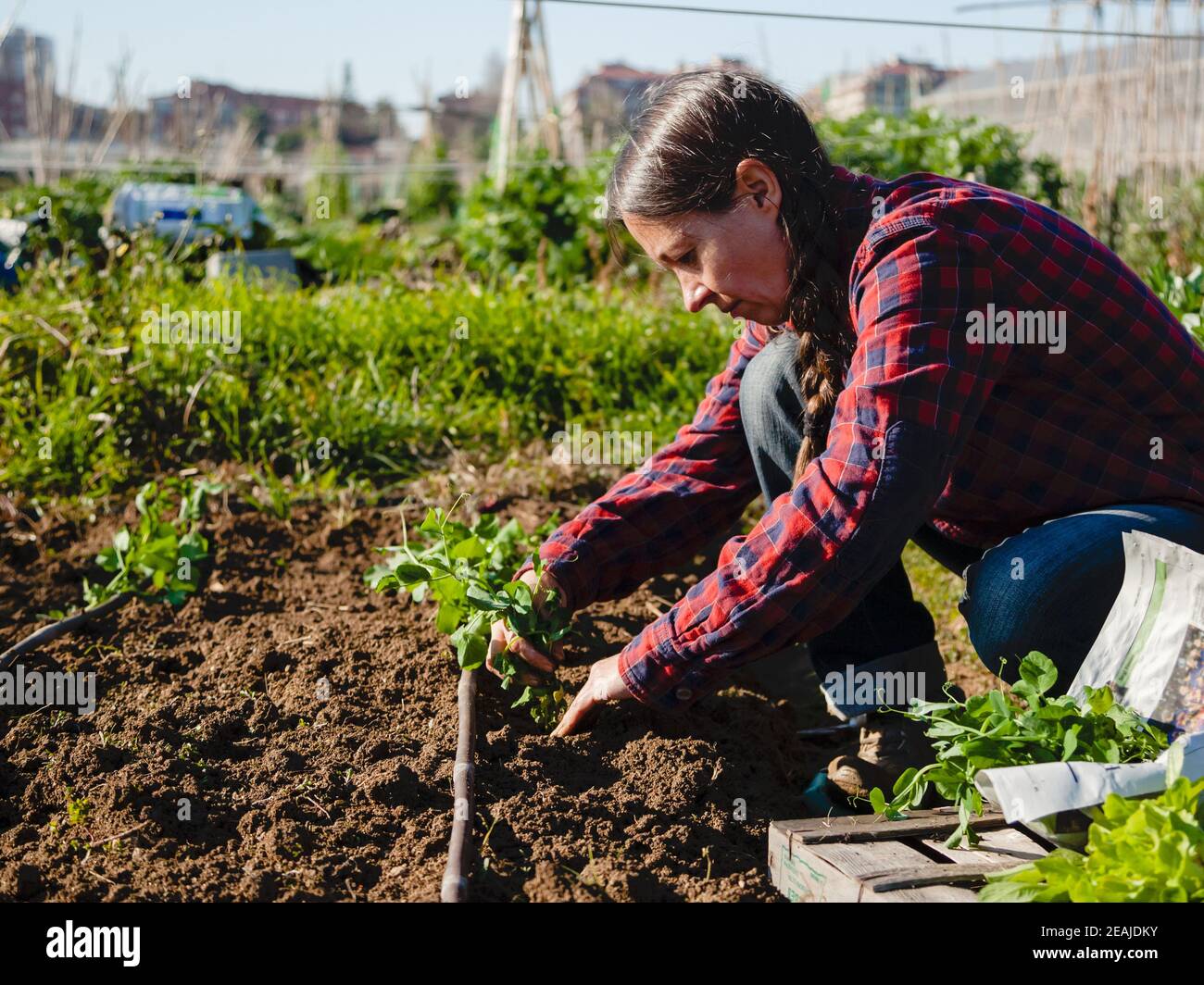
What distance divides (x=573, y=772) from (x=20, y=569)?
2.05m

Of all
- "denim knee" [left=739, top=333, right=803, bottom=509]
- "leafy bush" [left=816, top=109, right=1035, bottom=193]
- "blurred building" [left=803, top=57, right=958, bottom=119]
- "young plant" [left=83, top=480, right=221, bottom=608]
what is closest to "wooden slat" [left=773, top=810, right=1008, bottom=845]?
"denim knee" [left=739, top=333, right=803, bottom=509]

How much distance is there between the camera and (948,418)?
1.78m

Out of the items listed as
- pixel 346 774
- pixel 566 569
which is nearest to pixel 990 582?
pixel 566 569

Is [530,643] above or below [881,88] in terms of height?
below

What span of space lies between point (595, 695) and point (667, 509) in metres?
0.51

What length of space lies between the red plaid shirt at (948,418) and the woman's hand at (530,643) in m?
0.32

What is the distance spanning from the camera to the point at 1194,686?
1.70 meters

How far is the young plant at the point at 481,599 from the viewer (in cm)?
227

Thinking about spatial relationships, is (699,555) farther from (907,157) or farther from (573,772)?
(907,157)

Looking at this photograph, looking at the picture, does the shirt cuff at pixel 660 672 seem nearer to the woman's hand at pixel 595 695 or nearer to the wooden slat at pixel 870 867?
the woman's hand at pixel 595 695

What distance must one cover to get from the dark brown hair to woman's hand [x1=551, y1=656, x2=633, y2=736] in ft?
2.28

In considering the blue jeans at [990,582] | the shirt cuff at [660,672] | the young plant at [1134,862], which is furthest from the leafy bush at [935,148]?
the young plant at [1134,862]

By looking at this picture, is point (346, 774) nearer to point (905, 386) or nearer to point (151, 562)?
point (151, 562)

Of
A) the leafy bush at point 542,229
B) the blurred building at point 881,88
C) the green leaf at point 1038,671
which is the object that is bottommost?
the green leaf at point 1038,671
